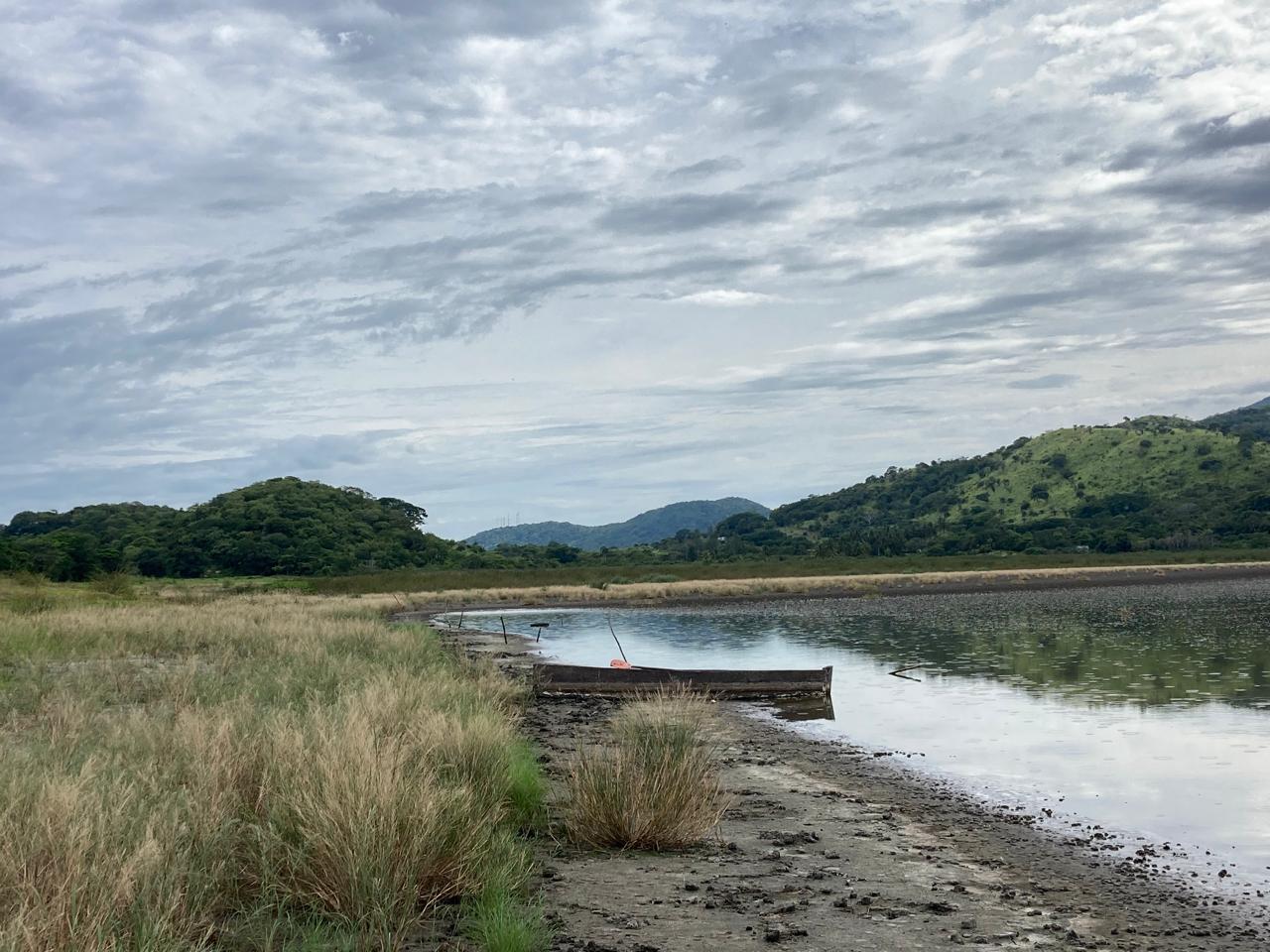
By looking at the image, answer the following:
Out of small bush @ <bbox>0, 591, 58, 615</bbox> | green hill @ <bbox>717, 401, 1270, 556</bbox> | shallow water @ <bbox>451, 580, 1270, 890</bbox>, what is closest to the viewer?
shallow water @ <bbox>451, 580, 1270, 890</bbox>

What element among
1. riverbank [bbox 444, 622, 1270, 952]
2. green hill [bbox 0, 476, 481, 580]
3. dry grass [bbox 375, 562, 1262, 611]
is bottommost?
riverbank [bbox 444, 622, 1270, 952]

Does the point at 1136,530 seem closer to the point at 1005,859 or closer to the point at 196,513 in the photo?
the point at 196,513

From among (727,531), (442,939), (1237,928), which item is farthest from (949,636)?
(727,531)

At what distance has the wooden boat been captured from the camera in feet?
83.7

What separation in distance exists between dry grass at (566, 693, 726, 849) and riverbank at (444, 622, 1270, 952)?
0.21m

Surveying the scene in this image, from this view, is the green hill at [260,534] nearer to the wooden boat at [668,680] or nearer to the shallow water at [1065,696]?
the shallow water at [1065,696]

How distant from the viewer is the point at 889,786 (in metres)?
14.9

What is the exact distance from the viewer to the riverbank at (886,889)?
26.6 ft

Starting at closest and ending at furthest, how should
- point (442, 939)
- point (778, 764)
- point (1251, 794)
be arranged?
point (442, 939), point (1251, 794), point (778, 764)

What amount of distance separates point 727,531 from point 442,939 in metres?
182

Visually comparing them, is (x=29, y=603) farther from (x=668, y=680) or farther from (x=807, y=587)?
(x=807, y=587)

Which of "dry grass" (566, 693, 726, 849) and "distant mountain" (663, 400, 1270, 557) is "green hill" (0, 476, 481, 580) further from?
"dry grass" (566, 693, 726, 849)

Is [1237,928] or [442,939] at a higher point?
[442,939]

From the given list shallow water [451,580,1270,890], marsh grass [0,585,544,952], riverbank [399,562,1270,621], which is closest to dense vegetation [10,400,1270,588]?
riverbank [399,562,1270,621]
